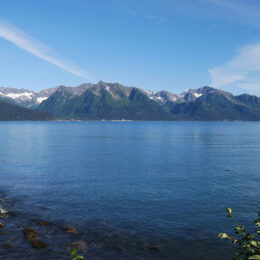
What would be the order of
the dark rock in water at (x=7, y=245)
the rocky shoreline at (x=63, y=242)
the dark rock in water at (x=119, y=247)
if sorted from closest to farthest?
the rocky shoreline at (x=63, y=242) → the dark rock in water at (x=119, y=247) → the dark rock in water at (x=7, y=245)

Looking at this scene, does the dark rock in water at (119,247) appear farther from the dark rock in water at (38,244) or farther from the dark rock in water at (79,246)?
the dark rock in water at (38,244)

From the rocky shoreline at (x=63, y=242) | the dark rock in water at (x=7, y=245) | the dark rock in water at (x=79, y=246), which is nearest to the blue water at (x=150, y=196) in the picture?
the rocky shoreline at (x=63, y=242)

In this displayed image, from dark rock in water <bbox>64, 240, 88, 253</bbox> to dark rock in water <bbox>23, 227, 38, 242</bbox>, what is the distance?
4.82m

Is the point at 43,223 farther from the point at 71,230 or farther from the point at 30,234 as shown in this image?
the point at 71,230

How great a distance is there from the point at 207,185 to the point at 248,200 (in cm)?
1168

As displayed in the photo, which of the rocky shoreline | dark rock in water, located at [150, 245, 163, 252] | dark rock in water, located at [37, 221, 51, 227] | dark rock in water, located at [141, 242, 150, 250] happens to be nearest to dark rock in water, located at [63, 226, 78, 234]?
the rocky shoreline

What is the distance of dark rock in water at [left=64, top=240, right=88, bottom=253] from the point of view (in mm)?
30275

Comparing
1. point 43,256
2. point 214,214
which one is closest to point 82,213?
point 43,256

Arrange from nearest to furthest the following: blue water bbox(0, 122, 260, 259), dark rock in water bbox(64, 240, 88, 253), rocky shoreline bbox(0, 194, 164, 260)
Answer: rocky shoreline bbox(0, 194, 164, 260) → dark rock in water bbox(64, 240, 88, 253) → blue water bbox(0, 122, 260, 259)

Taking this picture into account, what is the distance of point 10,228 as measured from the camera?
118 feet

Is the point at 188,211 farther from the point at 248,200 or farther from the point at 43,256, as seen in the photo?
the point at 43,256

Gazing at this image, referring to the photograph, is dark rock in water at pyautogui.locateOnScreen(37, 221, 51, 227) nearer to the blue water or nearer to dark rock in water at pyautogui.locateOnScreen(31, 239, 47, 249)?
the blue water

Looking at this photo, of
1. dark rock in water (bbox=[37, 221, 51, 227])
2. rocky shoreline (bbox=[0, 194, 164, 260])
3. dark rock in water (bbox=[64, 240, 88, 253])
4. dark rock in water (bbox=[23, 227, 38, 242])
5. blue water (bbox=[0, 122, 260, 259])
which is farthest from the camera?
dark rock in water (bbox=[37, 221, 51, 227])

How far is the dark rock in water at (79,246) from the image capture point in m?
30.3
